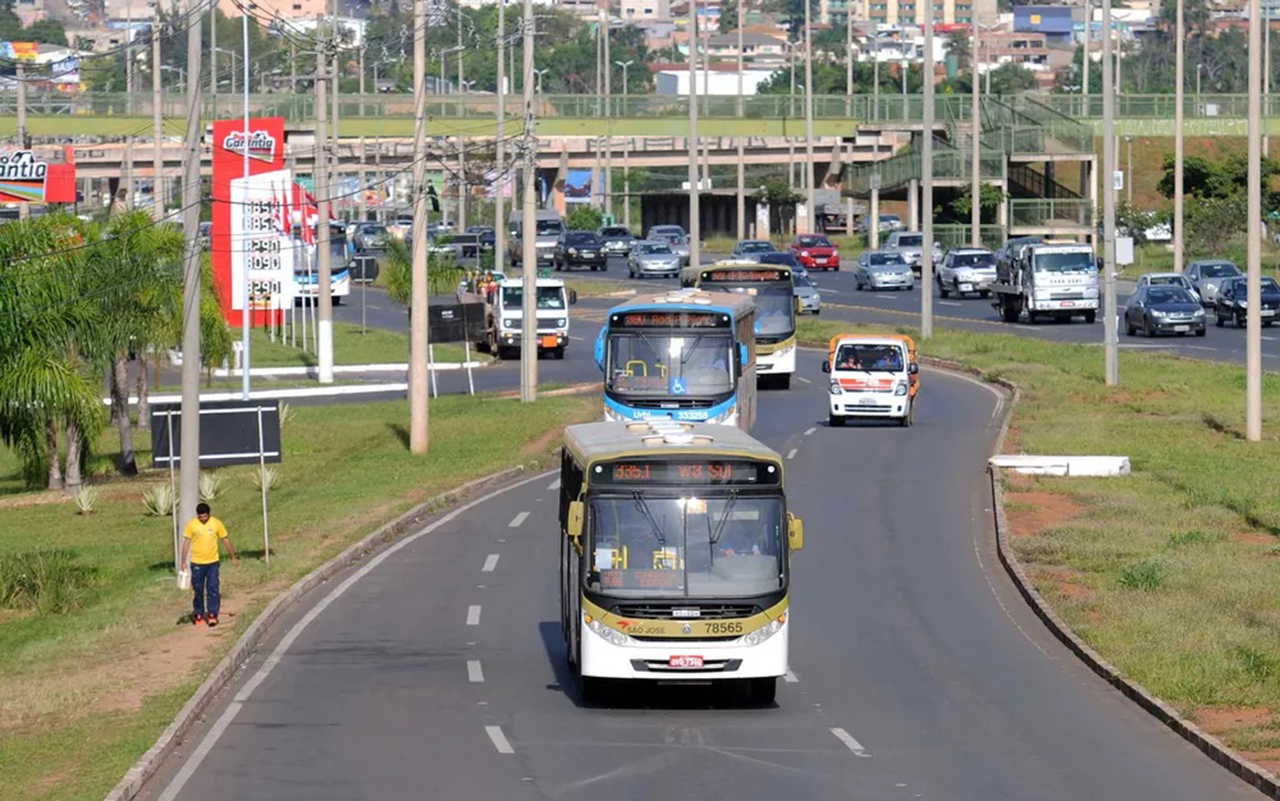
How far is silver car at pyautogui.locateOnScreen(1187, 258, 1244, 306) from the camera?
7238cm

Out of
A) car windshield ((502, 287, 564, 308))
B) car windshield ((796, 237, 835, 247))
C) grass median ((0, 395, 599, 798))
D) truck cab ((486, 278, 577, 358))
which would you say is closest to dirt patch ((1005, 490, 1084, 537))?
grass median ((0, 395, 599, 798))

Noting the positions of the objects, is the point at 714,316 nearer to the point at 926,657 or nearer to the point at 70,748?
the point at 926,657

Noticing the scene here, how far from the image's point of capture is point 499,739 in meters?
18.3

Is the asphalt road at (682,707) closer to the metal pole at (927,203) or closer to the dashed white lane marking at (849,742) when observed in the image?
the dashed white lane marking at (849,742)

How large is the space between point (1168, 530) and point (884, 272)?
5715 centimetres

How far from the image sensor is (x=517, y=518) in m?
33.8

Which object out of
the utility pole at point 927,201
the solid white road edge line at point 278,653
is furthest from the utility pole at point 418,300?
the utility pole at point 927,201

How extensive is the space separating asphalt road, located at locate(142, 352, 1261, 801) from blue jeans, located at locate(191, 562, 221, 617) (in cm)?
89

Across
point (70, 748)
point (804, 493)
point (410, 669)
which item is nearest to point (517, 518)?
point (804, 493)

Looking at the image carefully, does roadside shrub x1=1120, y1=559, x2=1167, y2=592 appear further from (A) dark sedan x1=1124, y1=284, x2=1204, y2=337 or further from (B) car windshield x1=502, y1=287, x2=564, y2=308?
(A) dark sedan x1=1124, y1=284, x2=1204, y2=337

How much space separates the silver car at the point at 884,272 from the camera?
87.2 meters

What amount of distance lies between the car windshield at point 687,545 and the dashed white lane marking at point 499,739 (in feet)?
5.25

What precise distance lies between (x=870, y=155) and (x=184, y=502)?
316 ft

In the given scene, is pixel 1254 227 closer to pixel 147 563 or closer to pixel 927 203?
pixel 147 563
